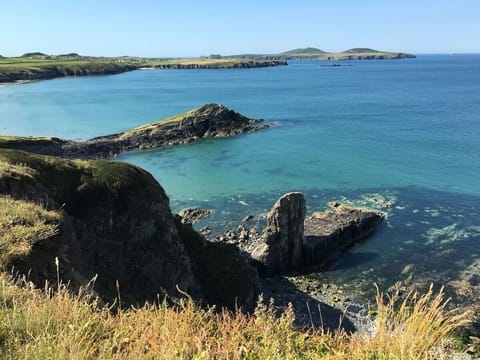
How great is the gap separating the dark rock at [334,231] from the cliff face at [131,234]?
11.7m

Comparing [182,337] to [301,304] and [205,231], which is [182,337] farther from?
[205,231]

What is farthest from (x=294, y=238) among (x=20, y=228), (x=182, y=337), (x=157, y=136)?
(x=157, y=136)

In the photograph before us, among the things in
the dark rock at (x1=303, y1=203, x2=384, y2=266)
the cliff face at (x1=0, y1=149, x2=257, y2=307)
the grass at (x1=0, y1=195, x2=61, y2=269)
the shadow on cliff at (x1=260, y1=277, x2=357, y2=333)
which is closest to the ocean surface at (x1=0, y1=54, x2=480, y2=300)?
the dark rock at (x1=303, y1=203, x2=384, y2=266)

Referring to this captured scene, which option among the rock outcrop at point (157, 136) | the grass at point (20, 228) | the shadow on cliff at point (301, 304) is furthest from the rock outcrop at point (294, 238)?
the rock outcrop at point (157, 136)

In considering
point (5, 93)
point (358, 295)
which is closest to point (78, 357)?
point (358, 295)

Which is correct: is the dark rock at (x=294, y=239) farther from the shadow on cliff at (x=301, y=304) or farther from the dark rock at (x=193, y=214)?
A: the dark rock at (x=193, y=214)

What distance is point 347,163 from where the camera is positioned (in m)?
76.1

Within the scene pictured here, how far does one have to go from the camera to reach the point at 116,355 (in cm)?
617

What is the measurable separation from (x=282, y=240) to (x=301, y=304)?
812 cm

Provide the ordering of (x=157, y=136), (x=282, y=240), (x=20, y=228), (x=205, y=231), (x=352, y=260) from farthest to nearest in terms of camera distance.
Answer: (x=157, y=136) < (x=205, y=231) < (x=352, y=260) < (x=282, y=240) < (x=20, y=228)

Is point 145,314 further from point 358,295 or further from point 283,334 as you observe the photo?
point 358,295

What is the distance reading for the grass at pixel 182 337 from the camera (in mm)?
6215

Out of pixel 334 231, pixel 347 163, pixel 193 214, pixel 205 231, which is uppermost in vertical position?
pixel 347 163

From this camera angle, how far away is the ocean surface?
142 feet
